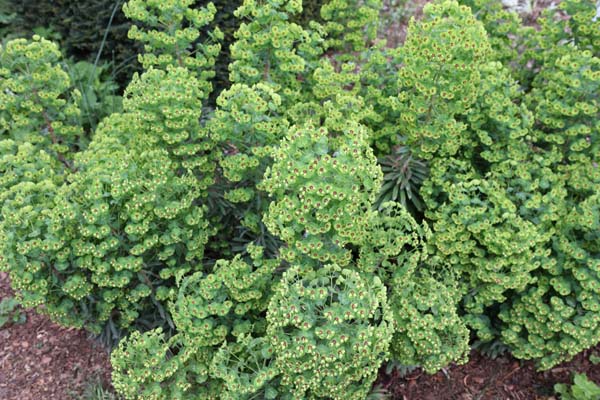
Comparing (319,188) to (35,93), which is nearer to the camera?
(319,188)

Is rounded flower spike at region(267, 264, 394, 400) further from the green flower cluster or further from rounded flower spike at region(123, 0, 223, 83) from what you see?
rounded flower spike at region(123, 0, 223, 83)

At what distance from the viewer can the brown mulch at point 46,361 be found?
14.0 ft

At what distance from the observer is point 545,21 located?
462 cm

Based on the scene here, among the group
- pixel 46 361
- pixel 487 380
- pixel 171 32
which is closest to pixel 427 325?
pixel 487 380

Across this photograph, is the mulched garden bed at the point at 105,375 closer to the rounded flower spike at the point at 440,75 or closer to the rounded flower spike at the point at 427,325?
the rounded flower spike at the point at 427,325

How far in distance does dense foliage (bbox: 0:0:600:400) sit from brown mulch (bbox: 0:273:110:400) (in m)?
0.61

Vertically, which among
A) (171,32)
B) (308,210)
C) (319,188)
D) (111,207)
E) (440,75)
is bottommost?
(111,207)

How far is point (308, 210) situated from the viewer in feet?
10.0

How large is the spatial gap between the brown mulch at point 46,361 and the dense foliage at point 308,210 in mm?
609

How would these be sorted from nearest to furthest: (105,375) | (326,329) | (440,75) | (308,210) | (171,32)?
(326,329)
(308,210)
(440,75)
(171,32)
(105,375)

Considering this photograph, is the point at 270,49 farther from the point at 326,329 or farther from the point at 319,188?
the point at 326,329

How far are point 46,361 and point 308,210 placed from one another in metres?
2.81

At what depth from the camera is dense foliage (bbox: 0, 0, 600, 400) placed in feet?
10.4

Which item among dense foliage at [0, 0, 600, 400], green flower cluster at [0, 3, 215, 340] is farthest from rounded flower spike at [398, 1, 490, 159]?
Result: green flower cluster at [0, 3, 215, 340]
